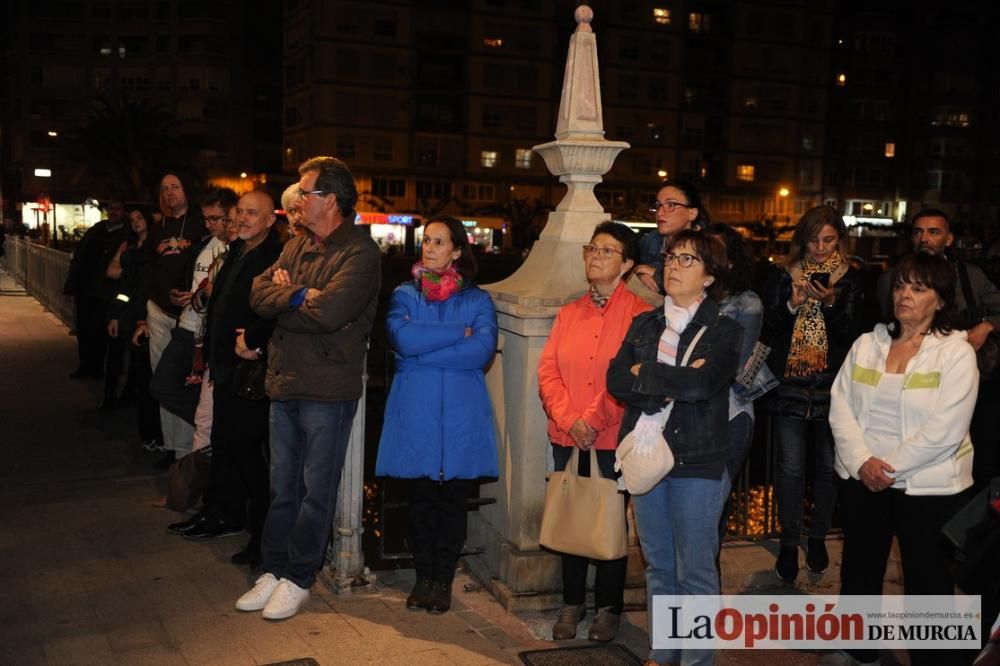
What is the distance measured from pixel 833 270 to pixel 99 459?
20.1ft

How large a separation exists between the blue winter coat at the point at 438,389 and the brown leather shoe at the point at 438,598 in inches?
24.0

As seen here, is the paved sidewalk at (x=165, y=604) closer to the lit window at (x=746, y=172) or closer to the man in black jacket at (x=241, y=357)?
the man in black jacket at (x=241, y=357)

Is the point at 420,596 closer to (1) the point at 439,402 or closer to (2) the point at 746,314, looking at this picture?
(1) the point at 439,402

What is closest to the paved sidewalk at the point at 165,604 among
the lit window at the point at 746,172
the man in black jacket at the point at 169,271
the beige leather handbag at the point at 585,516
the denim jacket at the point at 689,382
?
the man in black jacket at the point at 169,271

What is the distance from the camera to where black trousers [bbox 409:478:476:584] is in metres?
5.07

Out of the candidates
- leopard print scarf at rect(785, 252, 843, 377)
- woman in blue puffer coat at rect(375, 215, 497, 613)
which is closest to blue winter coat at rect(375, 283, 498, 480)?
woman in blue puffer coat at rect(375, 215, 497, 613)

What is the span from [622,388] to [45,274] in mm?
18999

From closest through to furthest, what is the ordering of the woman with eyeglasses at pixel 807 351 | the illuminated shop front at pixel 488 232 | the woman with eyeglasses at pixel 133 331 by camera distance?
the woman with eyeglasses at pixel 807 351
the woman with eyeglasses at pixel 133 331
the illuminated shop front at pixel 488 232

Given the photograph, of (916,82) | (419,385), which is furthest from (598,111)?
(916,82)

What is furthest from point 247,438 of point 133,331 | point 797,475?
point 797,475

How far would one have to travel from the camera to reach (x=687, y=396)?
396 cm

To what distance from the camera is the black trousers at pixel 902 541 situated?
4.22m

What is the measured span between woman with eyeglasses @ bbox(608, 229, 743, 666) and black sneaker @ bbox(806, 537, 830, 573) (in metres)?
1.65

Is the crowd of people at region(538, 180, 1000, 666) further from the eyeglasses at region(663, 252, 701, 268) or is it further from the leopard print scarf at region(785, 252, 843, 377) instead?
the leopard print scarf at region(785, 252, 843, 377)
